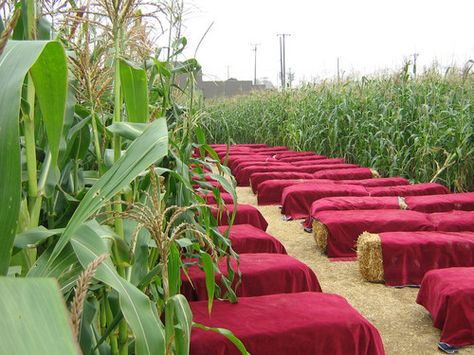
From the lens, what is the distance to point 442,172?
663 centimetres

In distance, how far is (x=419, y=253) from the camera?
3.85 metres

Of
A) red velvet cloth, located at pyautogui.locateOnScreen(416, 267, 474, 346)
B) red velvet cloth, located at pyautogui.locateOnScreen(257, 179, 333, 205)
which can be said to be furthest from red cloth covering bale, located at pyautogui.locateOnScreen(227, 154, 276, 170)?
red velvet cloth, located at pyautogui.locateOnScreen(416, 267, 474, 346)

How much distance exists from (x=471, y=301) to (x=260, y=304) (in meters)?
1.31

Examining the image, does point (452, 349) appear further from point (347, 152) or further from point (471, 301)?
point (347, 152)

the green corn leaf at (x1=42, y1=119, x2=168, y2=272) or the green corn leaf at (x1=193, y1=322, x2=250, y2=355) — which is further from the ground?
the green corn leaf at (x1=42, y1=119, x2=168, y2=272)

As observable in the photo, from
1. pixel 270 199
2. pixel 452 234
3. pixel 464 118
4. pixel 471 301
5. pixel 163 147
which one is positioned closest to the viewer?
pixel 163 147

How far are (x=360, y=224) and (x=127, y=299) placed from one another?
383 centimetres

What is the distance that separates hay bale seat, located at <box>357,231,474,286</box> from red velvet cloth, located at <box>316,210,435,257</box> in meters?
0.41

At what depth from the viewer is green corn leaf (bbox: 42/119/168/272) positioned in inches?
29.1

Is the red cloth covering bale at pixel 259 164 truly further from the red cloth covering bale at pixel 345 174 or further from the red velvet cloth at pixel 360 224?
the red velvet cloth at pixel 360 224

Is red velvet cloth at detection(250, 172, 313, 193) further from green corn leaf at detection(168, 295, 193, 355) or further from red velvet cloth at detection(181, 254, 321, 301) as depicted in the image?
green corn leaf at detection(168, 295, 193, 355)

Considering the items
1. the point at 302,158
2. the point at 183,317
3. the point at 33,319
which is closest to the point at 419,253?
the point at 183,317

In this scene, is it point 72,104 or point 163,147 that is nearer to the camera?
point 163,147

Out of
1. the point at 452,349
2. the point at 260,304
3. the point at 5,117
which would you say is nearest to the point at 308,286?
the point at 260,304
